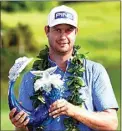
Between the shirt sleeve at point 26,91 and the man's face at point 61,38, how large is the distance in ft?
0.64

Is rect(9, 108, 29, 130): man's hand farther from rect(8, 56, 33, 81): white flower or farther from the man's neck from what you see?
the man's neck

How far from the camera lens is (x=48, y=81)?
7.75 feet

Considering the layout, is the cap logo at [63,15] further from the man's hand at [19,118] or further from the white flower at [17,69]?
the man's hand at [19,118]

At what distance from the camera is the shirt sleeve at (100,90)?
7.97 ft

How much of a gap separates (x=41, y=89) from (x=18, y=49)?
14.3 ft

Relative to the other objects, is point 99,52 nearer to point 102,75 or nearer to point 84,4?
point 84,4

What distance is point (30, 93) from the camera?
8.11ft

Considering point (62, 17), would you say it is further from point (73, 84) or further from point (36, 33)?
point (36, 33)

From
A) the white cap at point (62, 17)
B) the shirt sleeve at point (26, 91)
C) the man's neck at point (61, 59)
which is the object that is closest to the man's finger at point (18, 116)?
the shirt sleeve at point (26, 91)

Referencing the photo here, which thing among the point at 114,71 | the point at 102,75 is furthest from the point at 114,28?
the point at 102,75

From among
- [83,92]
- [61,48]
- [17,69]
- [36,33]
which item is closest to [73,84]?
[83,92]

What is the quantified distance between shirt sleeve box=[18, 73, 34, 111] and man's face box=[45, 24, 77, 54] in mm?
195

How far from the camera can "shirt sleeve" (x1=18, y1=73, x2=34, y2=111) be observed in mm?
2463

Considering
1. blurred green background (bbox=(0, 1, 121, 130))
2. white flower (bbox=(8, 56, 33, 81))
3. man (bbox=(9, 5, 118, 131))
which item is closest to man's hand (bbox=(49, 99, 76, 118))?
man (bbox=(9, 5, 118, 131))
